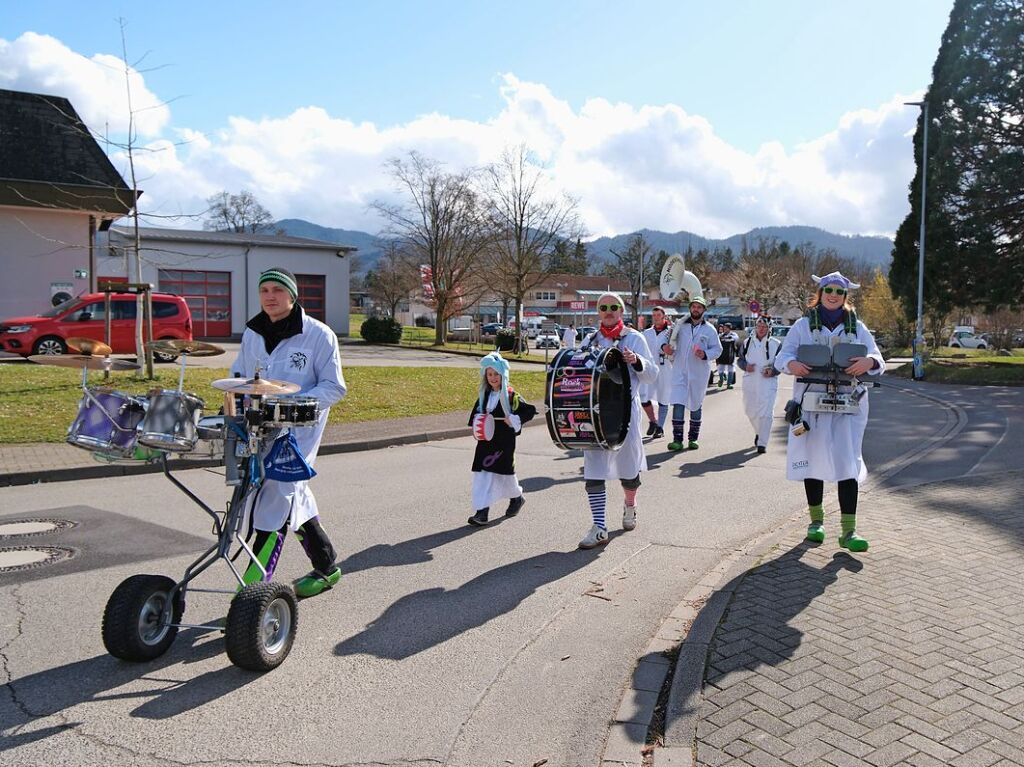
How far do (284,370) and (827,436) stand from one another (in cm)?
401

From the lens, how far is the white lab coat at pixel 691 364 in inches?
486

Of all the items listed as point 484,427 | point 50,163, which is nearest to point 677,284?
point 484,427

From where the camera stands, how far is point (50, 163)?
86.4ft

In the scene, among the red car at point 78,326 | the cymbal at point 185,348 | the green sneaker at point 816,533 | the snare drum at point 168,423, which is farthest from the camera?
the red car at point 78,326

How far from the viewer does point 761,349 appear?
12547 mm

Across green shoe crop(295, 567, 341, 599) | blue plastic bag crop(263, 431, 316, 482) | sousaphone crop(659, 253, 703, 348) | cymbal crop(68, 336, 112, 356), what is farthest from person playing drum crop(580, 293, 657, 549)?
sousaphone crop(659, 253, 703, 348)

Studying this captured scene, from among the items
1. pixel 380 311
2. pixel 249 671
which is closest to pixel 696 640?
pixel 249 671

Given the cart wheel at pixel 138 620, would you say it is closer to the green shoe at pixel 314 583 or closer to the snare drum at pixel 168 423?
the snare drum at pixel 168 423

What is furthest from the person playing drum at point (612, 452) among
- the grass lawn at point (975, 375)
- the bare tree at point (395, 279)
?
the bare tree at point (395, 279)

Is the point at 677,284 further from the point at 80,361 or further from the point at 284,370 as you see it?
the point at 80,361

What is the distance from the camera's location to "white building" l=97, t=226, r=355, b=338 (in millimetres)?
41969

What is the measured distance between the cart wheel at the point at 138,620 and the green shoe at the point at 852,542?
4.61m

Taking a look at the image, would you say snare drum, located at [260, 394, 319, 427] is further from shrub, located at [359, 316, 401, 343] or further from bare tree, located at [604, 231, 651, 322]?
bare tree, located at [604, 231, 651, 322]

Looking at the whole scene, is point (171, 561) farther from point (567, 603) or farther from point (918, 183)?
point (918, 183)
